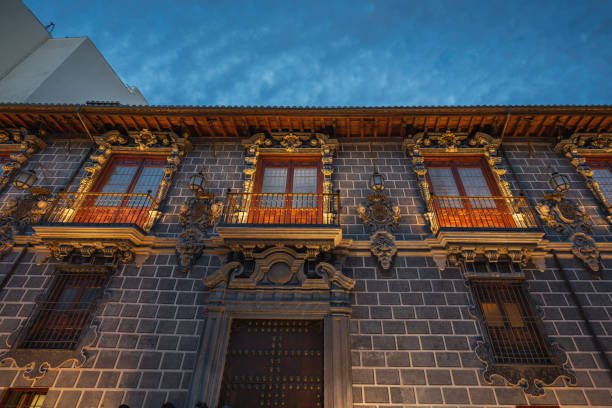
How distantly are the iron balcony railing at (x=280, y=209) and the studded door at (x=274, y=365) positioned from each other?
7.36 feet

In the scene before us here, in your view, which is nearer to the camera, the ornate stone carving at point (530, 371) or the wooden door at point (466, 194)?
the ornate stone carving at point (530, 371)

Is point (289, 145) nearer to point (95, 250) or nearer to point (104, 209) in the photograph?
point (104, 209)

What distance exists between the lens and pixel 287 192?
7.26 m

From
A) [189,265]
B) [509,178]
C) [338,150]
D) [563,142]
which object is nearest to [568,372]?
[509,178]

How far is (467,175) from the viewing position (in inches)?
295

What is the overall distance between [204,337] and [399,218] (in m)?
4.76

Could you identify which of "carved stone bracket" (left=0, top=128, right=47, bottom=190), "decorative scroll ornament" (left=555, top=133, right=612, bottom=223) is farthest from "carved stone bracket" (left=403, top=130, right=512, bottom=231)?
"carved stone bracket" (left=0, top=128, right=47, bottom=190)

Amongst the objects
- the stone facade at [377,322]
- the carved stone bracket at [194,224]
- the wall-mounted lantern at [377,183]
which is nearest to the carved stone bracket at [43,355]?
the stone facade at [377,322]

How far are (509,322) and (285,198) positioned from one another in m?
5.32

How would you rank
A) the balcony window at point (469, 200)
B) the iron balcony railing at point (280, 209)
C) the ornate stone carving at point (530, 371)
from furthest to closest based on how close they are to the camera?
the iron balcony railing at point (280, 209) < the balcony window at point (469, 200) < the ornate stone carving at point (530, 371)

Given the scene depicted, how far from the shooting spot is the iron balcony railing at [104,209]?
6.56 m

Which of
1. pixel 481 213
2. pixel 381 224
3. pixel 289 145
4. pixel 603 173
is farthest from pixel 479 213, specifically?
pixel 289 145

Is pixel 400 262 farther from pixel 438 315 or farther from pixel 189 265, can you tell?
pixel 189 265

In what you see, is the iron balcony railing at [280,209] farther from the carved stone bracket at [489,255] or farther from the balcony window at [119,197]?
the carved stone bracket at [489,255]
